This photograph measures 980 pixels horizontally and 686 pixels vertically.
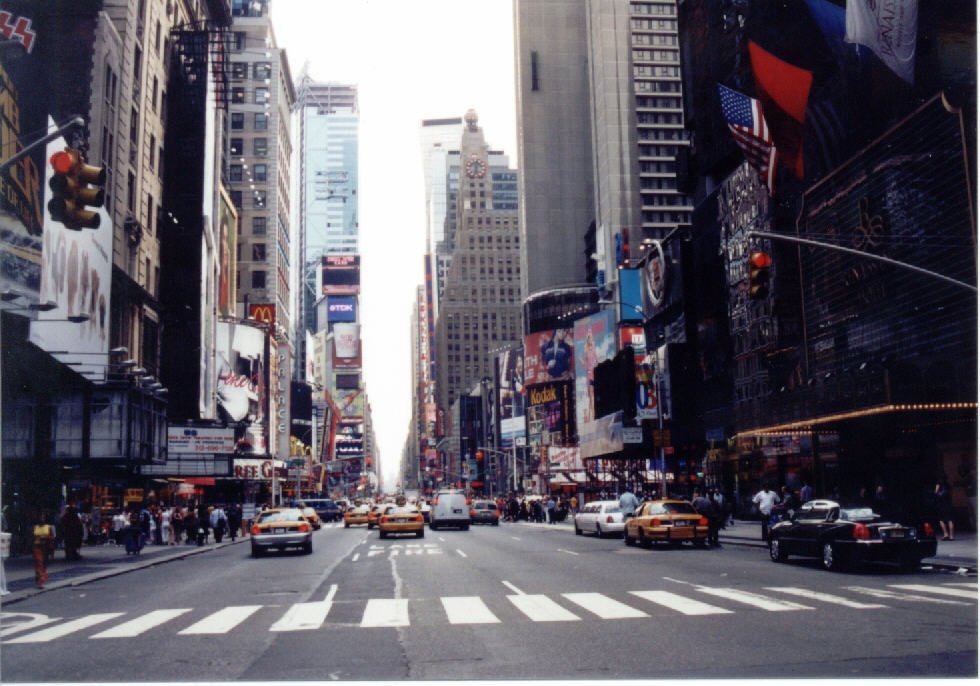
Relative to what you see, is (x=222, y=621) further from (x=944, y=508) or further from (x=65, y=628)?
(x=944, y=508)

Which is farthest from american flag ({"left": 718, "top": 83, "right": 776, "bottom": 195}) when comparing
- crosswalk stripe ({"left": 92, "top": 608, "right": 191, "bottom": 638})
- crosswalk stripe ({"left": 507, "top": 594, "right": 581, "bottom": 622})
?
crosswalk stripe ({"left": 92, "top": 608, "right": 191, "bottom": 638})

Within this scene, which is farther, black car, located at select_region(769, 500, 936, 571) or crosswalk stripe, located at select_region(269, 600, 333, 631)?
black car, located at select_region(769, 500, 936, 571)

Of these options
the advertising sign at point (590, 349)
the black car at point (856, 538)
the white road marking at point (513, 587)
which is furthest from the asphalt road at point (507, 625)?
the advertising sign at point (590, 349)

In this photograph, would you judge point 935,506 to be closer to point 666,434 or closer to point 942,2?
point 942,2

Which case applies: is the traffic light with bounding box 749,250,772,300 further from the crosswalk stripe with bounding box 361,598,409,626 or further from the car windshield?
the car windshield

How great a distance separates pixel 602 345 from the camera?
101812 millimetres

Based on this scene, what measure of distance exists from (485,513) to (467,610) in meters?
45.6

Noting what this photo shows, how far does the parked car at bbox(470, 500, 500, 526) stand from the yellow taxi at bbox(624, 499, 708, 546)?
28150mm

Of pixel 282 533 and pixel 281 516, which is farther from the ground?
pixel 281 516

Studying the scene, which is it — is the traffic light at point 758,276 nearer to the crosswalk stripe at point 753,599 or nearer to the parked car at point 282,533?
the crosswalk stripe at point 753,599

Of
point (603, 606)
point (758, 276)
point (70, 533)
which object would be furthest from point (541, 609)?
point (70, 533)

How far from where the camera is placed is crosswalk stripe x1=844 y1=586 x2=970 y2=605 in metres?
14.4

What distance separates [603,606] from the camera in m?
14.6

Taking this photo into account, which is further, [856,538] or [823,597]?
[856,538]
